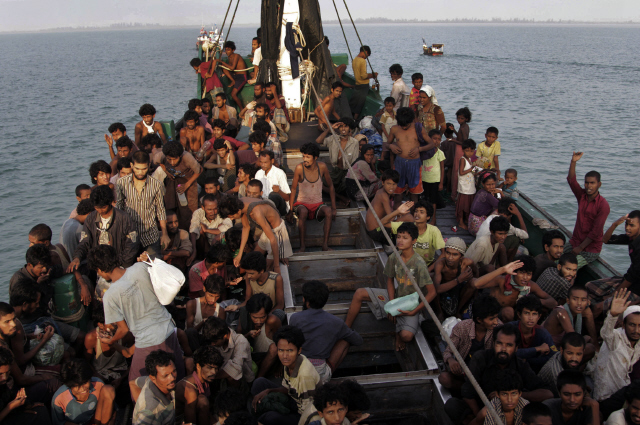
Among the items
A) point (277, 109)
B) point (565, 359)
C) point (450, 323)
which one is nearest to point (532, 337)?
point (565, 359)

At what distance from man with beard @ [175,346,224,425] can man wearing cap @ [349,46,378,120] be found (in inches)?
366

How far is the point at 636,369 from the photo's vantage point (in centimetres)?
379

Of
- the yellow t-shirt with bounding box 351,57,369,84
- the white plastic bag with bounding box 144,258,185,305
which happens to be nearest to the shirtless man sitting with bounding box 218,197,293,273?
the white plastic bag with bounding box 144,258,185,305

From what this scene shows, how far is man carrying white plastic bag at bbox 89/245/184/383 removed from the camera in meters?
3.69

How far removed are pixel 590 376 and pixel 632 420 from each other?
0.86m

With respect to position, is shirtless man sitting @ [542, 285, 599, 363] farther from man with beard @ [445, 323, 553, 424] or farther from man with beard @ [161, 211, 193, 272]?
man with beard @ [161, 211, 193, 272]

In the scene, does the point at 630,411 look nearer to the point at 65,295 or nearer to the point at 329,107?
the point at 65,295

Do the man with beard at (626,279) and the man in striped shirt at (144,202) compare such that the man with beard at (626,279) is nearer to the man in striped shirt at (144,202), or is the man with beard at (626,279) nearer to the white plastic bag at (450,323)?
the white plastic bag at (450,323)

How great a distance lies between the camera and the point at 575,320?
14.9 feet

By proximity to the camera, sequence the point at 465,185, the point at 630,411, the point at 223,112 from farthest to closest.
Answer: the point at 223,112, the point at 465,185, the point at 630,411

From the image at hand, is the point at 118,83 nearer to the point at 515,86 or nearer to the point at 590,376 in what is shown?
the point at 515,86

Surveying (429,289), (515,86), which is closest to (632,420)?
(429,289)

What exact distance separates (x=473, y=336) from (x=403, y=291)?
2.96 feet

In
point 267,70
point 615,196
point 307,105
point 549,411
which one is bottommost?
point 615,196
